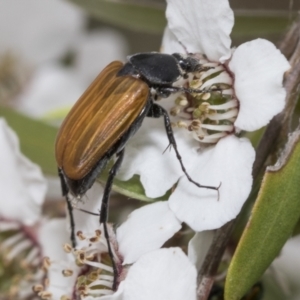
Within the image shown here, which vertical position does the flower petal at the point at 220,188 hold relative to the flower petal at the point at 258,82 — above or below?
below

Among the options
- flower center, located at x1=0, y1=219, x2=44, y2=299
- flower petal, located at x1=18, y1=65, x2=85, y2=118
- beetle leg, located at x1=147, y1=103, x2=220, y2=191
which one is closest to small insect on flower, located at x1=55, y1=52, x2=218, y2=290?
beetle leg, located at x1=147, y1=103, x2=220, y2=191

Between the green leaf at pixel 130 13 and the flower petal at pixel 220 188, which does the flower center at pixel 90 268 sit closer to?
the flower petal at pixel 220 188

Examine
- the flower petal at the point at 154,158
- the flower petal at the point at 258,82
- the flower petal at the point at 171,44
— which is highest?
the flower petal at the point at 258,82

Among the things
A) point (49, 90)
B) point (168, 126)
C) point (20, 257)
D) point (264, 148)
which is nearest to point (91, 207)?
point (168, 126)

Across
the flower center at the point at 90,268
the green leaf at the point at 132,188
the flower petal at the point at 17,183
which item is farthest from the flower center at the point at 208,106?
the flower petal at the point at 17,183

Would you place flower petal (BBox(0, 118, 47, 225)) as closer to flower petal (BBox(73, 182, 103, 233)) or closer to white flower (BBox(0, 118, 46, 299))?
white flower (BBox(0, 118, 46, 299))
